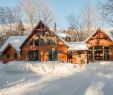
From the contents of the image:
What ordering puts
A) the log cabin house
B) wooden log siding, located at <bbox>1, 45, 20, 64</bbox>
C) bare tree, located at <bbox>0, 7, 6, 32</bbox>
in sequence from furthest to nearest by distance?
bare tree, located at <bbox>0, 7, 6, 32</bbox> < wooden log siding, located at <bbox>1, 45, 20, 64</bbox> < the log cabin house

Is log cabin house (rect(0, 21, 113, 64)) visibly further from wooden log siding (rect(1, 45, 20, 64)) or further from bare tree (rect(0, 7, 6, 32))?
bare tree (rect(0, 7, 6, 32))

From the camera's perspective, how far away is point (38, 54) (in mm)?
47406

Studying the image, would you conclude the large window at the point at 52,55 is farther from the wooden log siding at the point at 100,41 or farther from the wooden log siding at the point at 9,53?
the wooden log siding at the point at 9,53

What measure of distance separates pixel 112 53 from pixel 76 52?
18.3 feet

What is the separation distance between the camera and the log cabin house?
45.9 metres

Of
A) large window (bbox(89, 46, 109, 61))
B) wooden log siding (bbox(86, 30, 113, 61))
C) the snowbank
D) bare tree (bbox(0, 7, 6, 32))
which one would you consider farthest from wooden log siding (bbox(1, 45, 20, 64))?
bare tree (bbox(0, 7, 6, 32))

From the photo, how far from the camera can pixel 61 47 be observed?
45969 mm

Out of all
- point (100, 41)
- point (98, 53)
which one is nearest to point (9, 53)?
point (98, 53)

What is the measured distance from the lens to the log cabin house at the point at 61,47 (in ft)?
151

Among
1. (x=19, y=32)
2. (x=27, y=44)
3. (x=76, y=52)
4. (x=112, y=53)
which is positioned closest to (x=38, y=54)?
(x=27, y=44)

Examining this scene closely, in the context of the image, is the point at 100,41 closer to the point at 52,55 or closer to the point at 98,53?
the point at 98,53

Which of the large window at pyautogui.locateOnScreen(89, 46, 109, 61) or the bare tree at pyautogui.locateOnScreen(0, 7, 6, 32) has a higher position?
the bare tree at pyautogui.locateOnScreen(0, 7, 6, 32)

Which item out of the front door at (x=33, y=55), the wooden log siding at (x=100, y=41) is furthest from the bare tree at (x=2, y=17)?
the wooden log siding at (x=100, y=41)

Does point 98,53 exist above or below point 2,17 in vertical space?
below
